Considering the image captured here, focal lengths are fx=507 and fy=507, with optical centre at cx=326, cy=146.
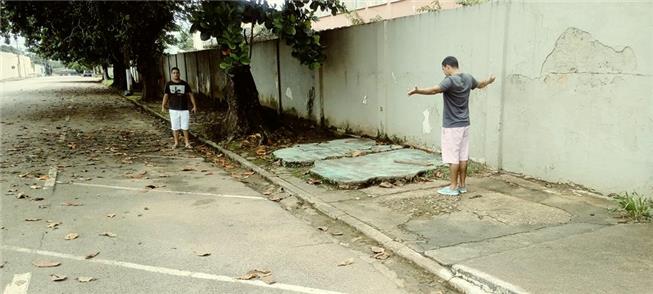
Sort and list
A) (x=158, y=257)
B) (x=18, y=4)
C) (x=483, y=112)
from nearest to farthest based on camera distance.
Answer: (x=158, y=257)
(x=483, y=112)
(x=18, y=4)

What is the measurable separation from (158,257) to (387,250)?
2.21 metres

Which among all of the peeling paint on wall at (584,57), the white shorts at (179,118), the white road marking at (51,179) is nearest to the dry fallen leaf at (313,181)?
the peeling paint on wall at (584,57)

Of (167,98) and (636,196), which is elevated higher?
(167,98)

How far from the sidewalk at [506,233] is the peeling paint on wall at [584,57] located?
5.03 feet

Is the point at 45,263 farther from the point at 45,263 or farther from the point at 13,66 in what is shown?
the point at 13,66

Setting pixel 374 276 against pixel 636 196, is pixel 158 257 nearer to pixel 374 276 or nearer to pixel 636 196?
pixel 374 276

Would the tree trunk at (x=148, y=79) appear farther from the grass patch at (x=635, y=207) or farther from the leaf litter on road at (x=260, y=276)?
the grass patch at (x=635, y=207)

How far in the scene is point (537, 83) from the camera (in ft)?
22.8

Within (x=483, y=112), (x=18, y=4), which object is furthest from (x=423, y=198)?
(x=18, y=4)

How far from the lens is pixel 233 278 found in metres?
4.36


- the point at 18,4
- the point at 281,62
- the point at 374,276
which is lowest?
the point at 374,276

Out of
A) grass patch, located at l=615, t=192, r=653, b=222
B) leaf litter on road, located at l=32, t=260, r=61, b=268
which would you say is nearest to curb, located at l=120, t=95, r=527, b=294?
grass patch, located at l=615, t=192, r=653, b=222

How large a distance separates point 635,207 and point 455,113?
218 cm

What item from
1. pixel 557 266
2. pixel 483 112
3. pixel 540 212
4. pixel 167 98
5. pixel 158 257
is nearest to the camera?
pixel 557 266
